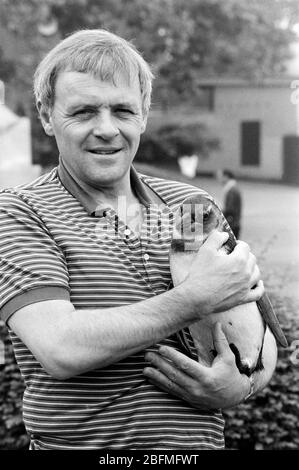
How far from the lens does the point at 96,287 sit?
1714 millimetres

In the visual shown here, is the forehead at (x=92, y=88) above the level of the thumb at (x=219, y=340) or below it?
above

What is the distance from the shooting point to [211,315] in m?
1.75

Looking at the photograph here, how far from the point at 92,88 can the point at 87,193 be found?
10.8 inches

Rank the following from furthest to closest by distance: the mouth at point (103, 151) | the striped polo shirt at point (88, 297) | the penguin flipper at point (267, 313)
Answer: the penguin flipper at point (267, 313)
the mouth at point (103, 151)
the striped polo shirt at point (88, 297)

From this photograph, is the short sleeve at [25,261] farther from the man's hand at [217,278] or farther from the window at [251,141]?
the window at [251,141]

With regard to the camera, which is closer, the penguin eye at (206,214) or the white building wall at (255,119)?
the penguin eye at (206,214)

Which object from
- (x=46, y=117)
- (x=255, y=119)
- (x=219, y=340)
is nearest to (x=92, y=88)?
(x=46, y=117)

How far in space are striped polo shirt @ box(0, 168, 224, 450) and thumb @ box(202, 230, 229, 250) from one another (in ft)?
0.56

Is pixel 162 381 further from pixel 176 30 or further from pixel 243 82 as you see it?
pixel 243 82

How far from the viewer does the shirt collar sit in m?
1.84

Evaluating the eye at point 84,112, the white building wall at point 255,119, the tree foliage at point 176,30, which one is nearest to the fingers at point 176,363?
the eye at point 84,112

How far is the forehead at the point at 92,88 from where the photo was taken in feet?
5.71

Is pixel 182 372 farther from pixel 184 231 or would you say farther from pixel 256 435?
pixel 256 435

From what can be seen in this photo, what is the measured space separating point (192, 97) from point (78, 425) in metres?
10.9
